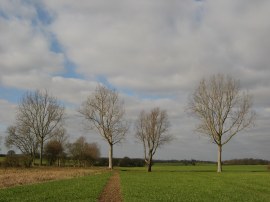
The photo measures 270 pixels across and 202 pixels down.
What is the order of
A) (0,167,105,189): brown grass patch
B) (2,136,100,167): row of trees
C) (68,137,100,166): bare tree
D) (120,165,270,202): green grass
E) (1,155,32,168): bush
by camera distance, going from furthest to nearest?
(68,137,100,166): bare tree < (2,136,100,167): row of trees < (1,155,32,168): bush < (0,167,105,189): brown grass patch < (120,165,270,202): green grass

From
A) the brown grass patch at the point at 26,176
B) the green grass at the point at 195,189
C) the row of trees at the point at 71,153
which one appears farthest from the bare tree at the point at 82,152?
the green grass at the point at 195,189

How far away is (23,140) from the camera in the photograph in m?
78.9

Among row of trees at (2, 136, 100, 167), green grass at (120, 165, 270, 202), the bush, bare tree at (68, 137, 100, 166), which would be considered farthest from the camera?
bare tree at (68, 137, 100, 166)

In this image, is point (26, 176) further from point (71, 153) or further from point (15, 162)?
point (71, 153)

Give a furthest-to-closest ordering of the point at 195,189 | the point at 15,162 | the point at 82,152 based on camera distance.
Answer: the point at 82,152 → the point at 15,162 → the point at 195,189

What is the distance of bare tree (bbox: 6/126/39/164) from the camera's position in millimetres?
76144

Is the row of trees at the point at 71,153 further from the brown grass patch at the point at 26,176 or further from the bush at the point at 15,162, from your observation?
the brown grass patch at the point at 26,176

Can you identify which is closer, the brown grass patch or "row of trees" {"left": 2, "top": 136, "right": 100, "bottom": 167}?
the brown grass patch

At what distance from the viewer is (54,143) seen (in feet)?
284

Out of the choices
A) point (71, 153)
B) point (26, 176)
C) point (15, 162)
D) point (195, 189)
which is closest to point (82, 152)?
point (71, 153)

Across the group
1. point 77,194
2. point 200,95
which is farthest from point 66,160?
point 77,194

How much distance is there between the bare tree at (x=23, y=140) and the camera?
76.1m

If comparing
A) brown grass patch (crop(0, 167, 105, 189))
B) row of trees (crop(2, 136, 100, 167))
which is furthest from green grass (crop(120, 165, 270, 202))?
row of trees (crop(2, 136, 100, 167))

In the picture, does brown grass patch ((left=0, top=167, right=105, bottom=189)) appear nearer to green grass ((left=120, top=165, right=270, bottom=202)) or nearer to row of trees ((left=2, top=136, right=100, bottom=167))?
green grass ((left=120, top=165, right=270, bottom=202))
